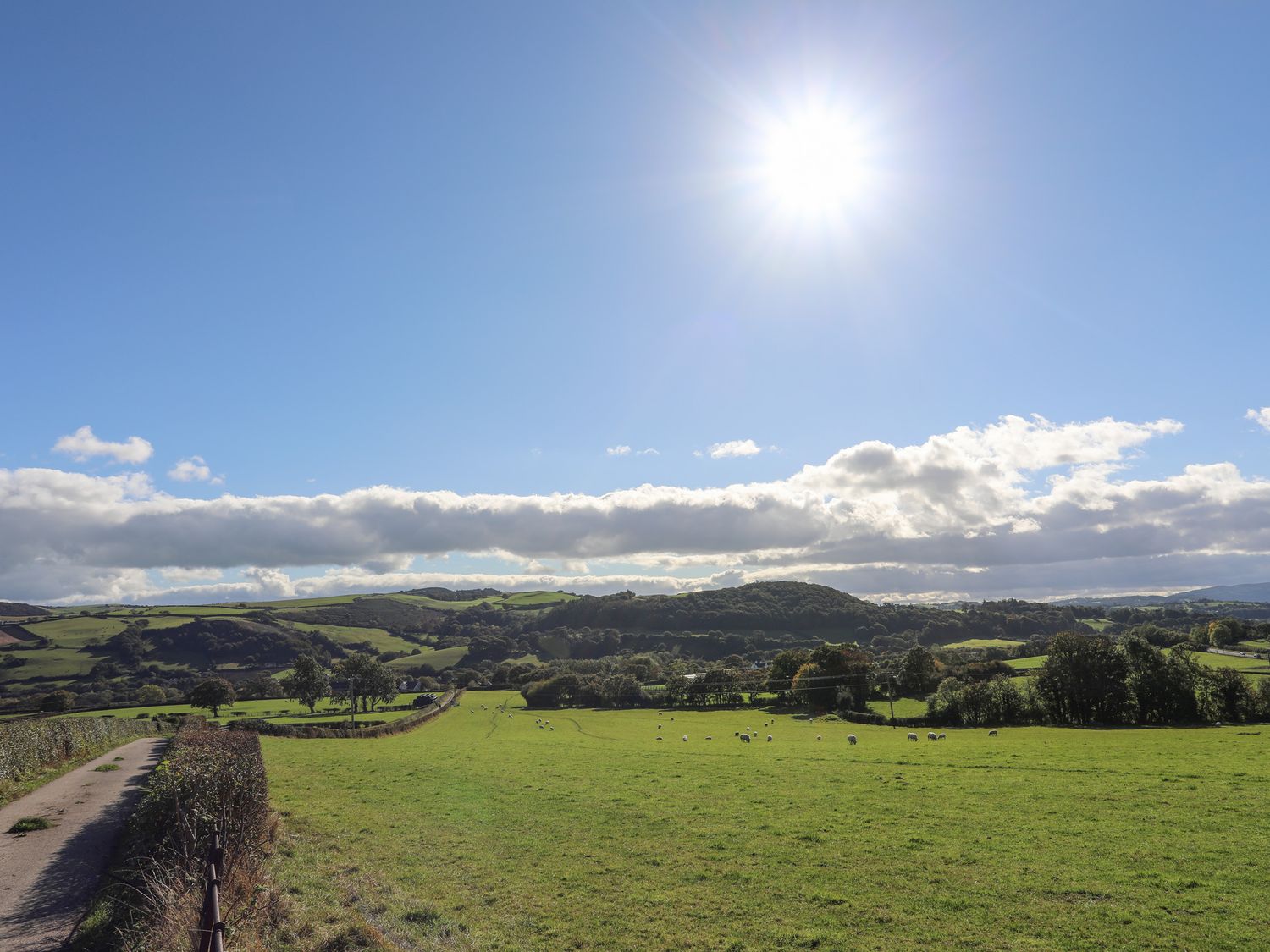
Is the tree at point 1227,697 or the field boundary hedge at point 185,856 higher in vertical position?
the field boundary hedge at point 185,856

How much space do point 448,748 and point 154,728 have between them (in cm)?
4817

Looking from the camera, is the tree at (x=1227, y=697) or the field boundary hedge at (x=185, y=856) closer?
the field boundary hedge at (x=185, y=856)

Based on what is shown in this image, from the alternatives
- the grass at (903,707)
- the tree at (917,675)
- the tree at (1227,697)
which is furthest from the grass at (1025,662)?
the tree at (1227,697)

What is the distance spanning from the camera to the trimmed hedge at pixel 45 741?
3600cm

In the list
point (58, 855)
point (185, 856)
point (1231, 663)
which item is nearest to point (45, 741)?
point (58, 855)

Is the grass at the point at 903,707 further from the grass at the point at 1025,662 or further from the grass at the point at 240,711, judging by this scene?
the grass at the point at 240,711

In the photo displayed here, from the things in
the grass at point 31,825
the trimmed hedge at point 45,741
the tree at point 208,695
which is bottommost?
the tree at point 208,695

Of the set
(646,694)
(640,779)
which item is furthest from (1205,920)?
(646,694)

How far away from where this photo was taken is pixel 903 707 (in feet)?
337

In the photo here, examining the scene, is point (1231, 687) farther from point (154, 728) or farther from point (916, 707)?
point (154, 728)

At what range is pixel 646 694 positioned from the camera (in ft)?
433

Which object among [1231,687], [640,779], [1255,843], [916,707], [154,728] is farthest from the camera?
[916,707]

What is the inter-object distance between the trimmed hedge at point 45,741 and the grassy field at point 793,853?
1338 centimetres

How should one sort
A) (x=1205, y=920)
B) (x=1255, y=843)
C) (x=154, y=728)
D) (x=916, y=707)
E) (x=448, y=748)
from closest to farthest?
(x=1205, y=920) < (x=1255, y=843) < (x=448, y=748) < (x=154, y=728) < (x=916, y=707)
